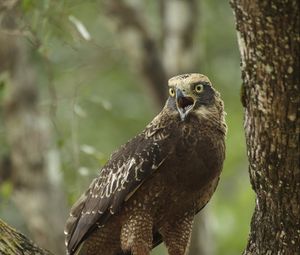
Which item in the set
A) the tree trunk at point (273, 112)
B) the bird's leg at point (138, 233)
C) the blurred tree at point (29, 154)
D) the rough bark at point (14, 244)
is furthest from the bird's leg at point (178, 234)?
the blurred tree at point (29, 154)

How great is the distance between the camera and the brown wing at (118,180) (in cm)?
623

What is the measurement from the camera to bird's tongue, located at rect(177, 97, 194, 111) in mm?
6311

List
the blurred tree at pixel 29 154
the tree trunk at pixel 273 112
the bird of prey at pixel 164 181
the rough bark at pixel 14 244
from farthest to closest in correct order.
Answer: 1. the blurred tree at pixel 29 154
2. the bird of prey at pixel 164 181
3. the rough bark at pixel 14 244
4. the tree trunk at pixel 273 112

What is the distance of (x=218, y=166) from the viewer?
6.26m

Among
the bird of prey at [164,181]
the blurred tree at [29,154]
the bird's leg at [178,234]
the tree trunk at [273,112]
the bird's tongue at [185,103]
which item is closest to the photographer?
the tree trunk at [273,112]

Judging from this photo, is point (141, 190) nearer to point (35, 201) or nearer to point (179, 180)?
point (179, 180)

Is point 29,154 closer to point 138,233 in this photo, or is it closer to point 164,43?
point 164,43

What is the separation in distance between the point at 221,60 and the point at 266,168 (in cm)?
1032

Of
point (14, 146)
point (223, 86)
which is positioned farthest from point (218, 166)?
point (223, 86)

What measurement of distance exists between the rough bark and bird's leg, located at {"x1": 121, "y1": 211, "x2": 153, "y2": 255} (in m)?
1.05

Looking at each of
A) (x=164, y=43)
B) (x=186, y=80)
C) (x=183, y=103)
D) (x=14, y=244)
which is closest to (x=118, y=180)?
(x=183, y=103)

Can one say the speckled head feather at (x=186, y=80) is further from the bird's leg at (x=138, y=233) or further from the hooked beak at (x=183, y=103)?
the bird's leg at (x=138, y=233)

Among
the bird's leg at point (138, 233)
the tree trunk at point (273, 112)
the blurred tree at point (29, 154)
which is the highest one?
the blurred tree at point (29, 154)

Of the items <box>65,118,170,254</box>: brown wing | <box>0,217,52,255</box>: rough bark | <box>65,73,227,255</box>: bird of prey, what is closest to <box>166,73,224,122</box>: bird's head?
<box>65,73,227,255</box>: bird of prey
